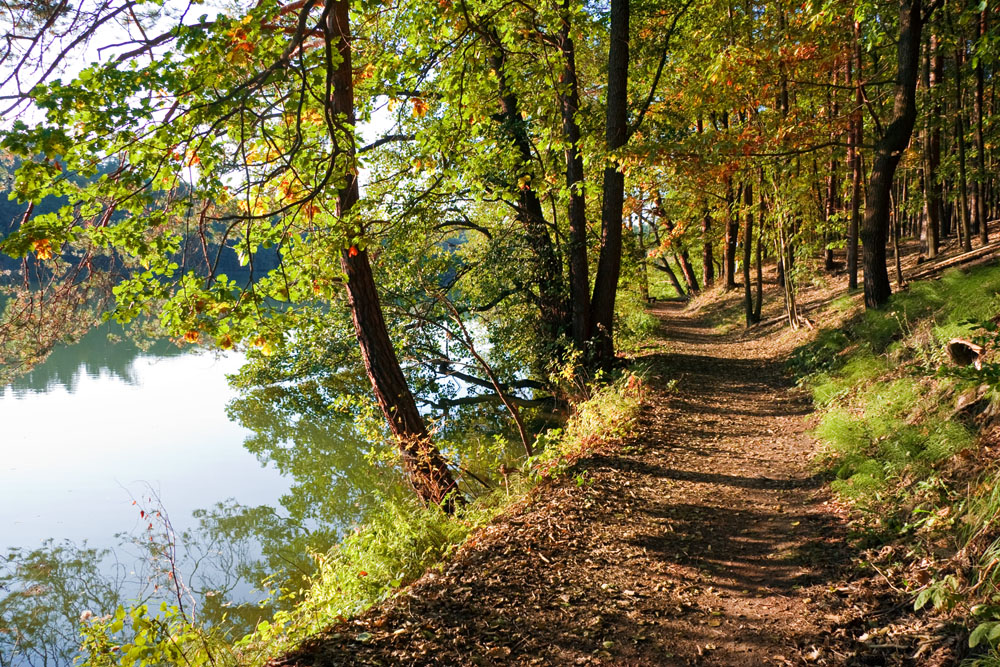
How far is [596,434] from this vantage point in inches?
256

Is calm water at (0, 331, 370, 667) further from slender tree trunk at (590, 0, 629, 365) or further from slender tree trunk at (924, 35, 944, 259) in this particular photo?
slender tree trunk at (924, 35, 944, 259)

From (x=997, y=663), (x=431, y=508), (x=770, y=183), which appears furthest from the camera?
(x=770, y=183)

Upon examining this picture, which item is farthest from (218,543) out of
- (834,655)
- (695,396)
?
(834,655)

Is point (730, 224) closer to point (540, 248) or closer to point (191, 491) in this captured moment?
point (540, 248)

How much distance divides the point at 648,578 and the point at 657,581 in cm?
6

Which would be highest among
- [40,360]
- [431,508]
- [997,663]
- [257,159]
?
[257,159]

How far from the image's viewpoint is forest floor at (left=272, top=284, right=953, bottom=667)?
10.1ft

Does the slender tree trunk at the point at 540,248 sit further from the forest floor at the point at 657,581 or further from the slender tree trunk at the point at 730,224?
the slender tree trunk at the point at 730,224

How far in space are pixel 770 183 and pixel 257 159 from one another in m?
10.1

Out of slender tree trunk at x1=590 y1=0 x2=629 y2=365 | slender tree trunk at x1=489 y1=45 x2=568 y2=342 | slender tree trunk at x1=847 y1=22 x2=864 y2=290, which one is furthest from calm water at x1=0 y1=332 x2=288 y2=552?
slender tree trunk at x1=847 y1=22 x2=864 y2=290

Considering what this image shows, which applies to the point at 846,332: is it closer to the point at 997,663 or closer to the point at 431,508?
the point at 431,508

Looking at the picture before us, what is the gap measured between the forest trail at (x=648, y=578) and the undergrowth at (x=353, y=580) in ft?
0.82

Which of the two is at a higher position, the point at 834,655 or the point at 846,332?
the point at 846,332

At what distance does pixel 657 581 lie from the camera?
3834 mm
